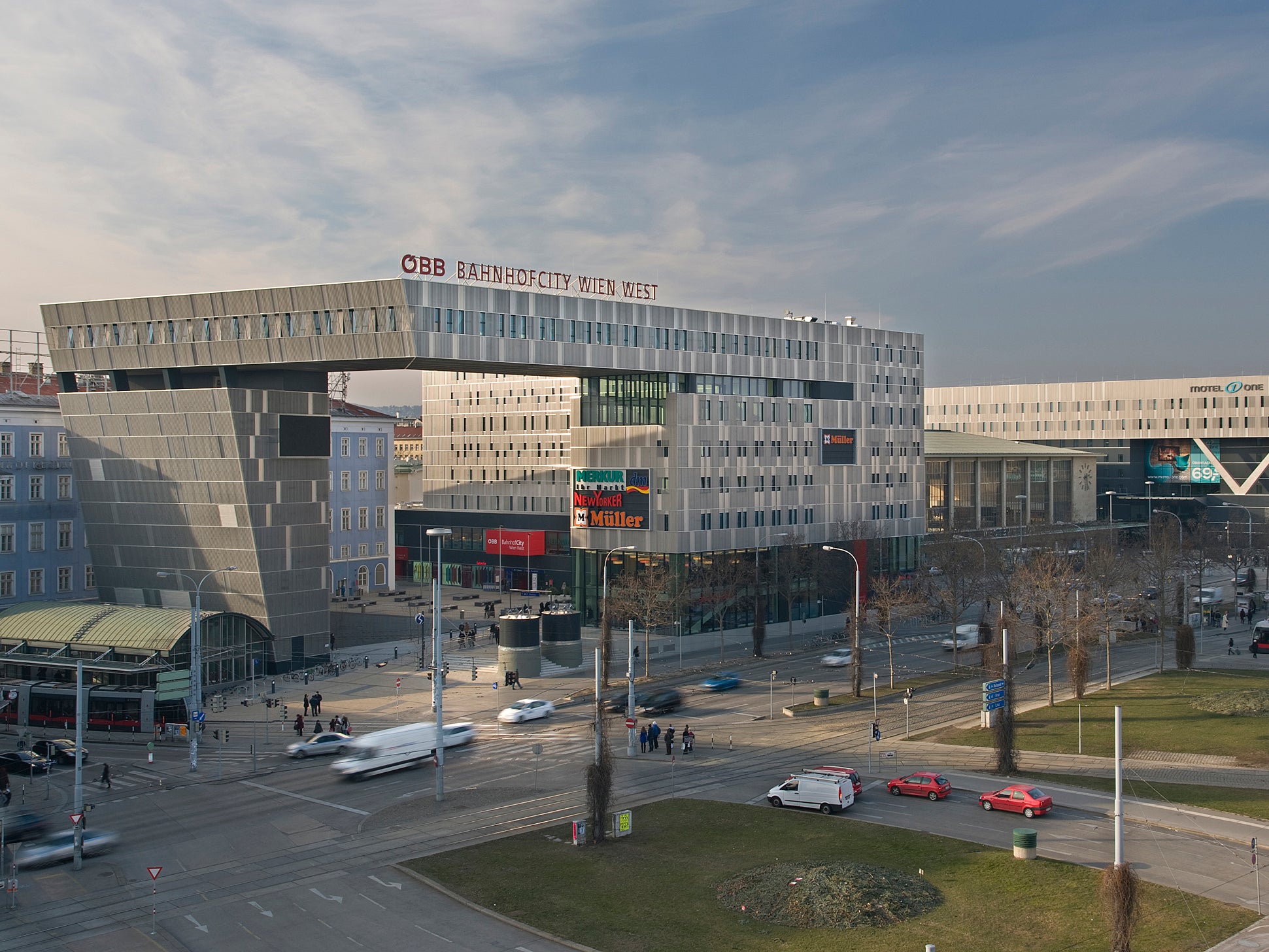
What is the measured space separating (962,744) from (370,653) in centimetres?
5100

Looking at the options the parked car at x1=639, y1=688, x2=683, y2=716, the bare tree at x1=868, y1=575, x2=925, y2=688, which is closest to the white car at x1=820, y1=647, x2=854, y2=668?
the bare tree at x1=868, y1=575, x2=925, y2=688

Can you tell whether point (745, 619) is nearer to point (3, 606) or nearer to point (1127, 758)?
point (1127, 758)

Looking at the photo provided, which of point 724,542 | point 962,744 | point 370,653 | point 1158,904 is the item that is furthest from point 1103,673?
point 370,653

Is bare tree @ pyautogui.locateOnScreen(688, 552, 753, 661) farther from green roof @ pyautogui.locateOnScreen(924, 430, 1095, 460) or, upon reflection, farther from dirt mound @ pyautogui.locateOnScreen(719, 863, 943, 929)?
dirt mound @ pyautogui.locateOnScreen(719, 863, 943, 929)

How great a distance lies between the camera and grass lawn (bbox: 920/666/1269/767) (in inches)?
2152

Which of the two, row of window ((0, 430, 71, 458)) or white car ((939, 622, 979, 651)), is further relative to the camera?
row of window ((0, 430, 71, 458))

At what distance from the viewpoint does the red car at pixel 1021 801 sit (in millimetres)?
43250

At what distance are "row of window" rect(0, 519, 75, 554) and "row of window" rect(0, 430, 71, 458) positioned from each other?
597 centimetres

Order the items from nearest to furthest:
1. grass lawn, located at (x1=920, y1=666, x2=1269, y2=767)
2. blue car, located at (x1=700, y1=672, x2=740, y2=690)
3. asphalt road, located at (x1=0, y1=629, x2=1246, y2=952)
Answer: asphalt road, located at (x1=0, y1=629, x2=1246, y2=952), grass lawn, located at (x1=920, y1=666, x2=1269, y2=767), blue car, located at (x1=700, y1=672, x2=740, y2=690)

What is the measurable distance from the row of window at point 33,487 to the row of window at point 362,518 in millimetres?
27377

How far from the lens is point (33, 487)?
315 feet

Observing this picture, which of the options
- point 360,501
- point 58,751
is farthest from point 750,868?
point 360,501

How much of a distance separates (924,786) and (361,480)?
3477 inches

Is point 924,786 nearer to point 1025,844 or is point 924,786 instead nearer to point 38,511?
point 1025,844
